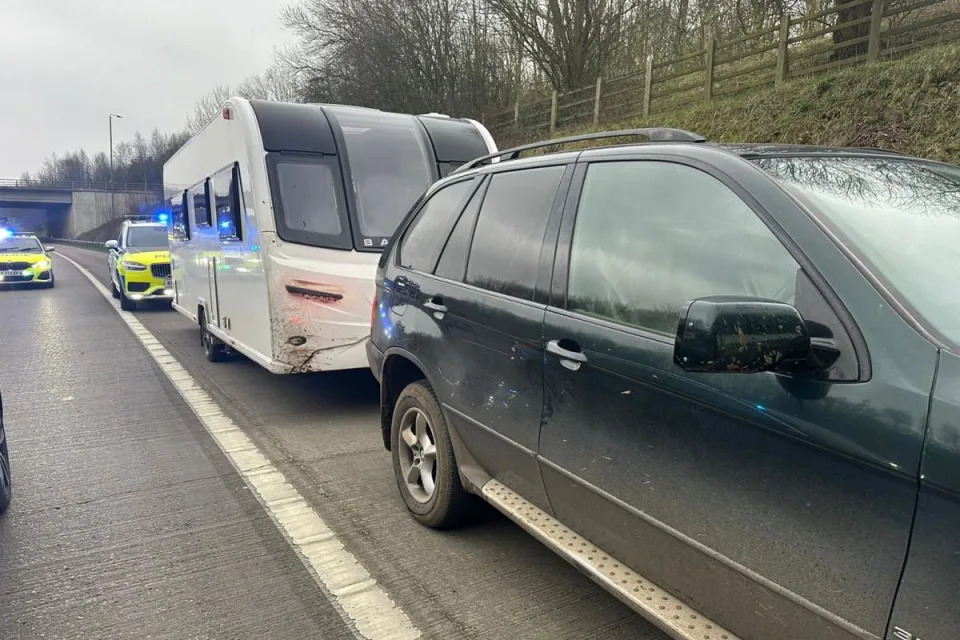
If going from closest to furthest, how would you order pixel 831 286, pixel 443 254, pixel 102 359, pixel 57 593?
1. pixel 831 286
2. pixel 57 593
3. pixel 443 254
4. pixel 102 359

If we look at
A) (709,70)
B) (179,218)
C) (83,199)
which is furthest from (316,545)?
(83,199)

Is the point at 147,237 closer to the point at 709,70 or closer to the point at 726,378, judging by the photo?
the point at 709,70

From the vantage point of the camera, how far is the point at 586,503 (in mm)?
2459

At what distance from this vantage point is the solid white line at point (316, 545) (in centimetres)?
279

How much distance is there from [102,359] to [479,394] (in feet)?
24.0

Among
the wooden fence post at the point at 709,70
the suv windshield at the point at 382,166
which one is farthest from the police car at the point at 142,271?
the wooden fence post at the point at 709,70

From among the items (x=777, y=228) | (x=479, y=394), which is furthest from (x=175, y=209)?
(x=777, y=228)

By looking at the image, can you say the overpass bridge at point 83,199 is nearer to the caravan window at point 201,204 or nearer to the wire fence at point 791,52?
the wire fence at point 791,52

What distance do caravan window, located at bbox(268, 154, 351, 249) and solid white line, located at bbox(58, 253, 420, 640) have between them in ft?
5.63

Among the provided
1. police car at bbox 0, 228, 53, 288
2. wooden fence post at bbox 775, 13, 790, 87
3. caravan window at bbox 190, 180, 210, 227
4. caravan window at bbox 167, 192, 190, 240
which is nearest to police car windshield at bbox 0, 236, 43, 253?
police car at bbox 0, 228, 53, 288

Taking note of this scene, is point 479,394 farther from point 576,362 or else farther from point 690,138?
point 690,138

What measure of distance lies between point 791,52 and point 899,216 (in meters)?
13.1

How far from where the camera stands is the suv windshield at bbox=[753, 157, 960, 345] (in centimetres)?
175

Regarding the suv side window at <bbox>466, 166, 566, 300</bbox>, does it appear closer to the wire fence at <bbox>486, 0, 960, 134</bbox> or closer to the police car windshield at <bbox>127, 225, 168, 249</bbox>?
the wire fence at <bbox>486, 0, 960, 134</bbox>
